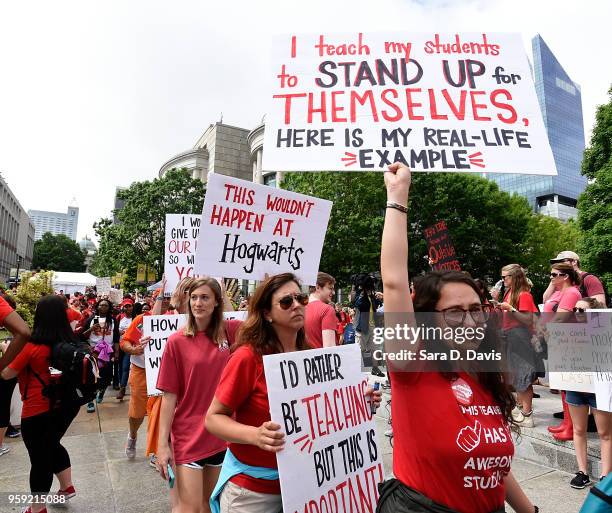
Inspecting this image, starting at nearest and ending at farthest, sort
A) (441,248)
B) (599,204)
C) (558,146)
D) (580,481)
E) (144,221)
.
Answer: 1. (580,481)
2. (441,248)
3. (599,204)
4. (144,221)
5. (558,146)

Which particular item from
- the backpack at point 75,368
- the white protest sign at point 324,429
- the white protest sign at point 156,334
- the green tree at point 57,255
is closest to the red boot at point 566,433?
the white protest sign at point 324,429

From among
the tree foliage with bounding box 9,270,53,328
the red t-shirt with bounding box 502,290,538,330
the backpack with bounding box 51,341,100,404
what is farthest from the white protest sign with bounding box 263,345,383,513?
the tree foliage with bounding box 9,270,53,328

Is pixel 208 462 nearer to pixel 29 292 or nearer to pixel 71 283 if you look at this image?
pixel 29 292

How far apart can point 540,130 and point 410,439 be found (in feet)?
8.01

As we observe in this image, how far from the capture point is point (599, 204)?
24359 millimetres

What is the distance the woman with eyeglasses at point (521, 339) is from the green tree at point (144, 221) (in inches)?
1222

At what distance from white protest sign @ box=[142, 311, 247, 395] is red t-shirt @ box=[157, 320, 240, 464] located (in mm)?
1045

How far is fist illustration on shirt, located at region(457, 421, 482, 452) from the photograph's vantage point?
1.50 m

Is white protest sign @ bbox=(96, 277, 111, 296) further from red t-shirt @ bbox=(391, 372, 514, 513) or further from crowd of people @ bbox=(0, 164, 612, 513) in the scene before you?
red t-shirt @ bbox=(391, 372, 514, 513)

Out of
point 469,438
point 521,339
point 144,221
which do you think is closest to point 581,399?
point 521,339

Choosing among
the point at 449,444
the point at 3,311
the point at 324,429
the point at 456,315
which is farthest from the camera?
the point at 3,311

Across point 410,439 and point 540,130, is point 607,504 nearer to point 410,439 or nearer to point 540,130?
point 410,439

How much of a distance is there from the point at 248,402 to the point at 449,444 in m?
0.98

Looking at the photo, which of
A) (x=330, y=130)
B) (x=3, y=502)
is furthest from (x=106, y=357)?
(x=330, y=130)
